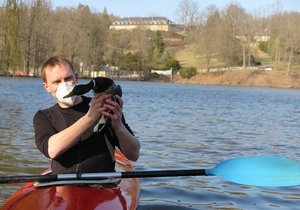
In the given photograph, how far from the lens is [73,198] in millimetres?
3957

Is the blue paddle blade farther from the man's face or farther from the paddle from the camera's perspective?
the man's face

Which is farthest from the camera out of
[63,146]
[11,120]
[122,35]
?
[122,35]

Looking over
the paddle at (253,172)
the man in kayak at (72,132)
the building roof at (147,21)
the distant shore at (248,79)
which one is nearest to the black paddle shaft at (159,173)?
the paddle at (253,172)

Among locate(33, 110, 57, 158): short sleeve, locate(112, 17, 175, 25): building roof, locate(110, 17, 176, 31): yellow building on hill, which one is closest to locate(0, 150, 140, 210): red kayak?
locate(33, 110, 57, 158): short sleeve

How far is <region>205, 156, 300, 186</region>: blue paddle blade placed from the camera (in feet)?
15.4

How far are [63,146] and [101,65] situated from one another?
72160 mm

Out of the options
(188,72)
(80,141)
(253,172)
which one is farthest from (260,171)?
(188,72)

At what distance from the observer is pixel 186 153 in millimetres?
11414

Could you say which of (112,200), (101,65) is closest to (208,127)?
(112,200)

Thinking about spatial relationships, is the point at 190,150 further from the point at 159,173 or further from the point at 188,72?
the point at 188,72

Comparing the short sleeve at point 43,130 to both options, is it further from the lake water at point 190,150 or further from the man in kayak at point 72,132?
the lake water at point 190,150

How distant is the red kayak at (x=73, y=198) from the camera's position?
3.85m

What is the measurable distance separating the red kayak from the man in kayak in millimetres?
189

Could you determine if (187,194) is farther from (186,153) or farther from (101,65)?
(101,65)
